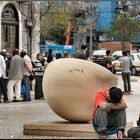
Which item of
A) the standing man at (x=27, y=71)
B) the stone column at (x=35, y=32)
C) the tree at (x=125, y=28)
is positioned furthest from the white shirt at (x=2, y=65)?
the tree at (x=125, y=28)

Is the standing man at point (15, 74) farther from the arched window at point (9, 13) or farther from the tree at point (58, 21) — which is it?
the tree at point (58, 21)

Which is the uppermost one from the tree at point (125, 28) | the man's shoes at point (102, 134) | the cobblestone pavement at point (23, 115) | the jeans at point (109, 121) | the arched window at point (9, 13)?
the arched window at point (9, 13)

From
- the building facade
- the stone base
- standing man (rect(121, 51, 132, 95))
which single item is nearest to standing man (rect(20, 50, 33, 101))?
standing man (rect(121, 51, 132, 95))

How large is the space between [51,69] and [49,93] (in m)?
0.50

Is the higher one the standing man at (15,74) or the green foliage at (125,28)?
the green foliage at (125,28)

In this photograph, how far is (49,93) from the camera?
37.2ft

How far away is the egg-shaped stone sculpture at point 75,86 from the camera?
11031 mm

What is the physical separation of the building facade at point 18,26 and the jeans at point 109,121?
63.9ft

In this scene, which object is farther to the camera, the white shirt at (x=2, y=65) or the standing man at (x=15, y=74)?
the standing man at (x=15, y=74)

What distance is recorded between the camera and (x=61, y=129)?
11.2 m

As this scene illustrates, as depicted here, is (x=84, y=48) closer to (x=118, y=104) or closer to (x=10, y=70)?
(x=10, y=70)

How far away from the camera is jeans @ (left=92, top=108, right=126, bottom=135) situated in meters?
8.55

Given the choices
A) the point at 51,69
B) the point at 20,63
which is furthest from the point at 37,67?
the point at 51,69

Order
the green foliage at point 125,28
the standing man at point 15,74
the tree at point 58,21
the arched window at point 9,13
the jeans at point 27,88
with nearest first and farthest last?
1. the standing man at point 15,74
2. the jeans at point 27,88
3. the arched window at point 9,13
4. the tree at point 58,21
5. the green foliage at point 125,28
